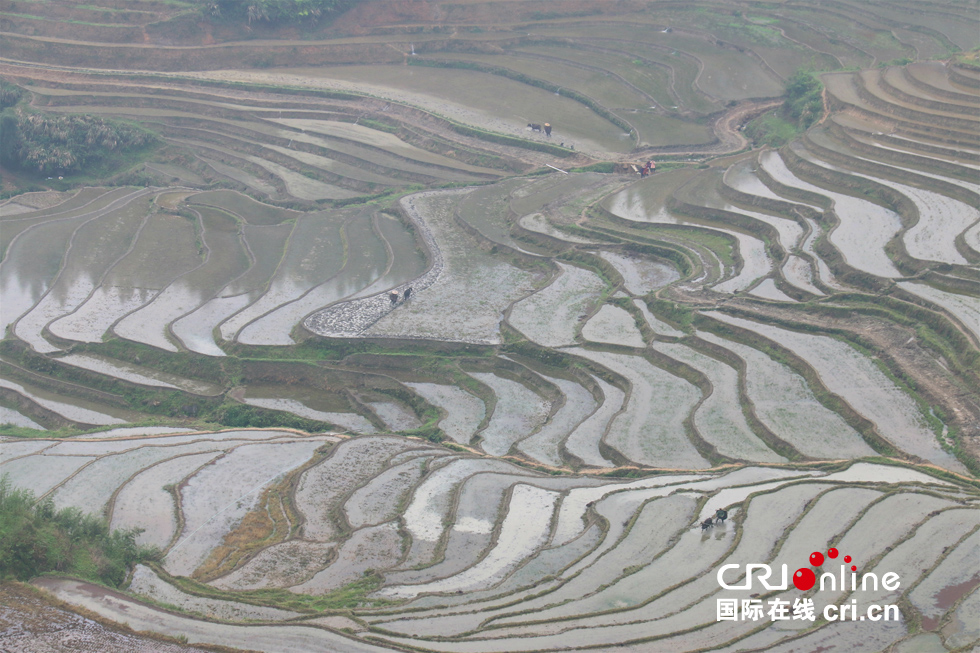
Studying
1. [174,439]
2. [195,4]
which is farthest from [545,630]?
[195,4]

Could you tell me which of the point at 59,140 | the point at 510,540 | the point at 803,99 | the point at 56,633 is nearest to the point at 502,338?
the point at 510,540

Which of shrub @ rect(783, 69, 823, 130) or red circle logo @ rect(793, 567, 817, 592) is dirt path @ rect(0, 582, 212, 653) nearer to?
red circle logo @ rect(793, 567, 817, 592)

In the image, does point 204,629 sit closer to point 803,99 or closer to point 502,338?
point 502,338

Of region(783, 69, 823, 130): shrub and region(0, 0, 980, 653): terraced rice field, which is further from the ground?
region(783, 69, 823, 130): shrub

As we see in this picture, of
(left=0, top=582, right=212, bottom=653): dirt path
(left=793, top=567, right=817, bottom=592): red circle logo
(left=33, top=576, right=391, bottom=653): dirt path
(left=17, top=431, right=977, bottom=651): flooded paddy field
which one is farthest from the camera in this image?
(left=793, top=567, right=817, bottom=592): red circle logo


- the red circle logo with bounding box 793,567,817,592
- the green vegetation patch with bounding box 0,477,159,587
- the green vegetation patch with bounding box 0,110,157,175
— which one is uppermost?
the green vegetation patch with bounding box 0,110,157,175

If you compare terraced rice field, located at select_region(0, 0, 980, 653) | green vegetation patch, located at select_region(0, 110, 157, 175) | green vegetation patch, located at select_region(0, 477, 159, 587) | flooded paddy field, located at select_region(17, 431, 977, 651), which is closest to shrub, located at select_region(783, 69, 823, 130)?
terraced rice field, located at select_region(0, 0, 980, 653)

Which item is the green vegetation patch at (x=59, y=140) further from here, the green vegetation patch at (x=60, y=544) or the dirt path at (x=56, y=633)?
the dirt path at (x=56, y=633)

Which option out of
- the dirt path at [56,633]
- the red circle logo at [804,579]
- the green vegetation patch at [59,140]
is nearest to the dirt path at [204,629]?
the dirt path at [56,633]
